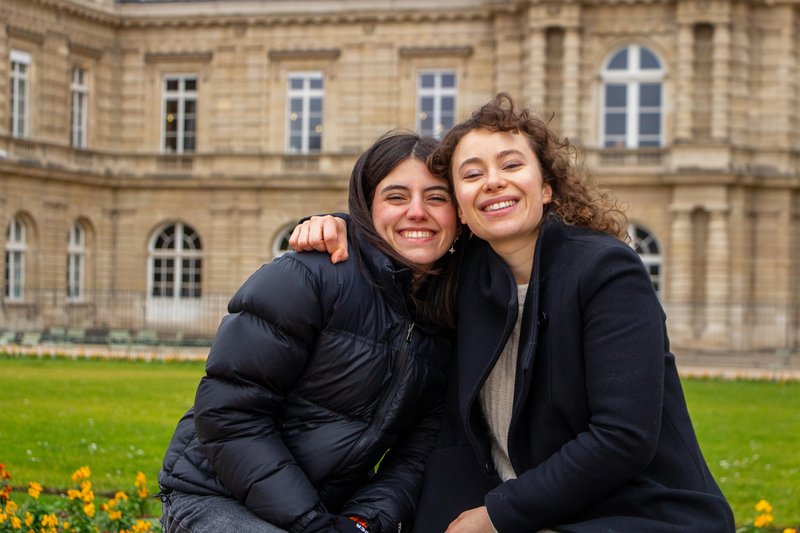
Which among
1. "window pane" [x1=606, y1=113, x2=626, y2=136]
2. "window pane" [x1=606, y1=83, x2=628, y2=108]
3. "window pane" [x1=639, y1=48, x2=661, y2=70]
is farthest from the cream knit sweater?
"window pane" [x1=639, y1=48, x2=661, y2=70]

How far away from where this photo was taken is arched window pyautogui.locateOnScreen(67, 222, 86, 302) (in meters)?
34.0

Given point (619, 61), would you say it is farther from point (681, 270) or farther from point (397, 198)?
point (397, 198)

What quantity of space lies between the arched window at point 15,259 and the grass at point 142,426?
11.0 metres

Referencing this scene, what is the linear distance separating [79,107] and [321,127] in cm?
752

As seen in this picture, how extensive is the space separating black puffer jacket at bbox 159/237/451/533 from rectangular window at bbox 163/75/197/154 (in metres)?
31.6

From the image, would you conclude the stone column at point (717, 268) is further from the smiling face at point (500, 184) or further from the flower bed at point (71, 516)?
the smiling face at point (500, 184)

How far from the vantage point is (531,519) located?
414 cm

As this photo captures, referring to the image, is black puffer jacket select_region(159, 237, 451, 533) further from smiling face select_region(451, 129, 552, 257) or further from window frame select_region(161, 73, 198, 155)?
window frame select_region(161, 73, 198, 155)

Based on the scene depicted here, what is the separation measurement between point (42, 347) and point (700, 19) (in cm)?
1934

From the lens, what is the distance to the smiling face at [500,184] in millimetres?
4414

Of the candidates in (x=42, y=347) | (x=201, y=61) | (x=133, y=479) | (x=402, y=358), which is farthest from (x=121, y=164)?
(x=402, y=358)

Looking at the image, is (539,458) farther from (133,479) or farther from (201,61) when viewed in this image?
(201,61)

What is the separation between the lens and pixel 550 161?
14.8 feet

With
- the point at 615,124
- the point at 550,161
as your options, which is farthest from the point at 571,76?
the point at 550,161
